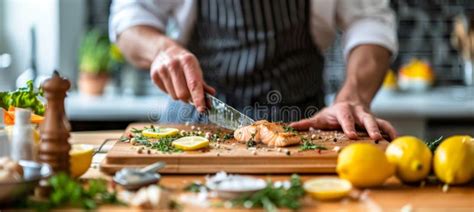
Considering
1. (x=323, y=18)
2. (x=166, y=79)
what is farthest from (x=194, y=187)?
(x=323, y=18)

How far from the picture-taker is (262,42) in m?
2.04

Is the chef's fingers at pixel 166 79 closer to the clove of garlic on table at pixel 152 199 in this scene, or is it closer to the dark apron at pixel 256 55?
the dark apron at pixel 256 55

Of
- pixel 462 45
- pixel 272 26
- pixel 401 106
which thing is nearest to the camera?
pixel 272 26

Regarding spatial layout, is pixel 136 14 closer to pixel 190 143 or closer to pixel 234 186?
pixel 190 143

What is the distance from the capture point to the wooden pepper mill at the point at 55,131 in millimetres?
1136

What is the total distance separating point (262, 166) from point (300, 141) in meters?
0.19

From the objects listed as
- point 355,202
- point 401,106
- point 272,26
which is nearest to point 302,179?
point 355,202

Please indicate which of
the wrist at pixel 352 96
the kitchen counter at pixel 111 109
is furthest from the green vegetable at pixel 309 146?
the kitchen counter at pixel 111 109

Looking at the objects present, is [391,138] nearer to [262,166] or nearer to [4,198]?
[262,166]

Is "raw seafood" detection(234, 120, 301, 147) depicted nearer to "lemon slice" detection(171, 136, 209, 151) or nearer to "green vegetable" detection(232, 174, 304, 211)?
"lemon slice" detection(171, 136, 209, 151)

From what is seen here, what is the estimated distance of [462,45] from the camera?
353 centimetres

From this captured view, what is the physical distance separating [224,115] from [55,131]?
0.54m

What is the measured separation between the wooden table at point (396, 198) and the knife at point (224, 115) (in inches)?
13.0

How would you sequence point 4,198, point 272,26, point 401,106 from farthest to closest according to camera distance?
1. point 401,106
2. point 272,26
3. point 4,198
